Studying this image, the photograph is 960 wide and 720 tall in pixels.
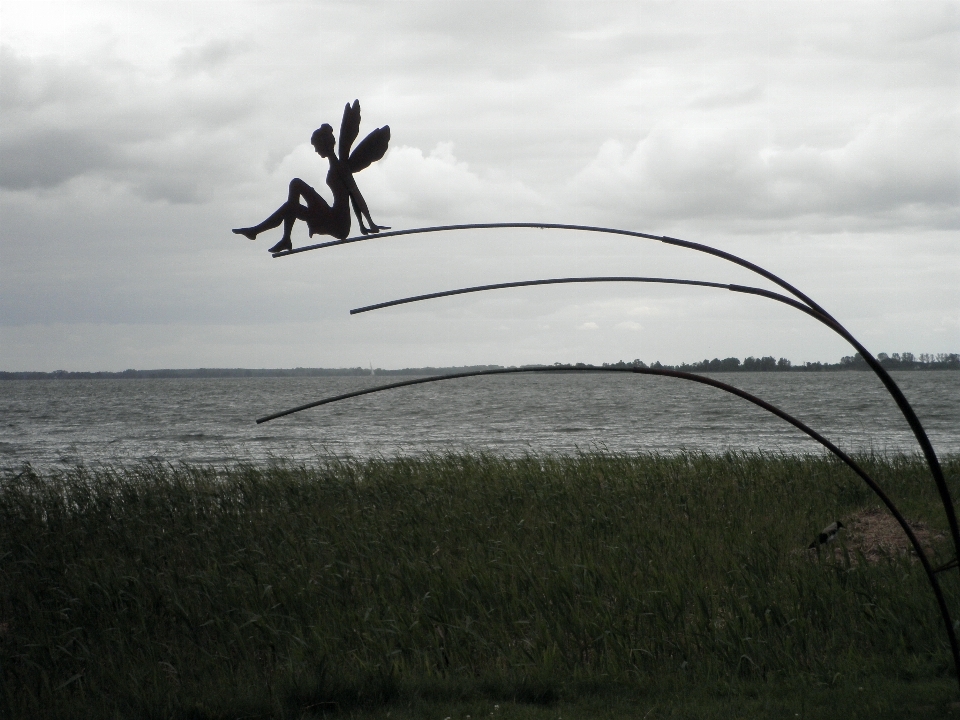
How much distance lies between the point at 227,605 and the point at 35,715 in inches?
72.0

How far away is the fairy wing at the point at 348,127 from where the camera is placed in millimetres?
2986

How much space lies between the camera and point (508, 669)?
4980 millimetres

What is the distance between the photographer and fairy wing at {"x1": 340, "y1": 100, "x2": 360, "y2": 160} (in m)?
2.99

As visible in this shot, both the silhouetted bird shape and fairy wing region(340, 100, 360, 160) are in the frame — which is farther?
the silhouetted bird shape

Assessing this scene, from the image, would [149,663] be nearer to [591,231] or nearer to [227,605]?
[227,605]

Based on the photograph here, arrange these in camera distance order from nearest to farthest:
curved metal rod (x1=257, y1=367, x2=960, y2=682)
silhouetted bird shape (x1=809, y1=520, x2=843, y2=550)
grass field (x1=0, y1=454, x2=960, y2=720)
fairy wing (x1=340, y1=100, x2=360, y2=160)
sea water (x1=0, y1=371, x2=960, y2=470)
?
1. curved metal rod (x1=257, y1=367, x2=960, y2=682)
2. fairy wing (x1=340, y1=100, x2=360, y2=160)
3. grass field (x1=0, y1=454, x2=960, y2=720)
4. silhouetted bird shape (x1=809, y1=520, x2=843, y2=550)
5. sea water (x1=0, y1=371, x2=960, y2=470)

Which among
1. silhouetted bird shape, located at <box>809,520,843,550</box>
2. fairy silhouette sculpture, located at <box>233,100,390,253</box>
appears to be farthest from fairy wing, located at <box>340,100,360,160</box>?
silhouetted bird shape, located at <box>809,520,843,550</box>

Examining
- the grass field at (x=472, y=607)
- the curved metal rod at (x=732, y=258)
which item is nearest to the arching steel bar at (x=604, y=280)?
the curved metal rod at (x=732, y=258)

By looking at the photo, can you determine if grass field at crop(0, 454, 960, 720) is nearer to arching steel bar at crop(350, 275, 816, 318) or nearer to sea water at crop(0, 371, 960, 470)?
arching steel bar at crop(350, 275, 816, 318)

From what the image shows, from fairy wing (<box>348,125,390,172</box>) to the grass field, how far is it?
3.04 meters

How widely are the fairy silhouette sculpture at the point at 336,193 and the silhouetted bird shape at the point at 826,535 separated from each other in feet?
19.5

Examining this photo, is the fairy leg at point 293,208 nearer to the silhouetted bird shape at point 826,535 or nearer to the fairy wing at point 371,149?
the fairy wing at point 371,149

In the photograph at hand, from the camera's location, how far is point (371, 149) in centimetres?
302

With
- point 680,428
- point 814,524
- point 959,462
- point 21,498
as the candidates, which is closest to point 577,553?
point 814,524
